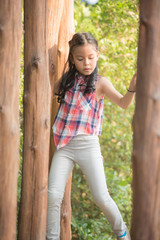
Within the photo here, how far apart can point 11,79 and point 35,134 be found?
52cm

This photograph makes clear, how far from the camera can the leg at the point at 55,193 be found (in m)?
2.69

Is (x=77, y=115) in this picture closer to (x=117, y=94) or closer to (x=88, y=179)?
(x=117, y=94)

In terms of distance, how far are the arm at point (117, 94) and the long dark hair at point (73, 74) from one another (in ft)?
0.32

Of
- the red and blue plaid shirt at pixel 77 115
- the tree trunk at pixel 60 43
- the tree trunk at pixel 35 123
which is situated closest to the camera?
the tree trunk at pixel 35 123

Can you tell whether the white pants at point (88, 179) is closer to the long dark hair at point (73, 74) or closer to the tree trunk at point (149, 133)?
the long dark hair at point (73, 74)

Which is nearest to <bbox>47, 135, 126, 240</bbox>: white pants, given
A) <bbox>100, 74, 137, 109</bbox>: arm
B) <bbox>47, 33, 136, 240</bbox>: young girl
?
<bbox>47, 33, 136, 240</bbox>: young girl

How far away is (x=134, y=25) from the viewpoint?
424cm

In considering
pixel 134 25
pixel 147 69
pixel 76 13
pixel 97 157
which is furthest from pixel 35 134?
pixel 76 13

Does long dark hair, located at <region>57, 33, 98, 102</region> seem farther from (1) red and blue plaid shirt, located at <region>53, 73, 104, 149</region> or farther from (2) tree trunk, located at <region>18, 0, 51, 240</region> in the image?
(2) tree trunk, located at <region>18, 0, 51, 240</region>

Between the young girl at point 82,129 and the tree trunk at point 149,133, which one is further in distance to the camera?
the young girl at point 82,129

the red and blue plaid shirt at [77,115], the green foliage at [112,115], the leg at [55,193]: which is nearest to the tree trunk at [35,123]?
the leg at [55,193]

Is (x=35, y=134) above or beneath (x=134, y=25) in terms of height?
beneath

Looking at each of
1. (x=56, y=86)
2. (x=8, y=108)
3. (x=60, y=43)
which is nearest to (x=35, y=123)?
(x=8, y=108)

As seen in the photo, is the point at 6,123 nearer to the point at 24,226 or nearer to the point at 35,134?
the point at 35,134
